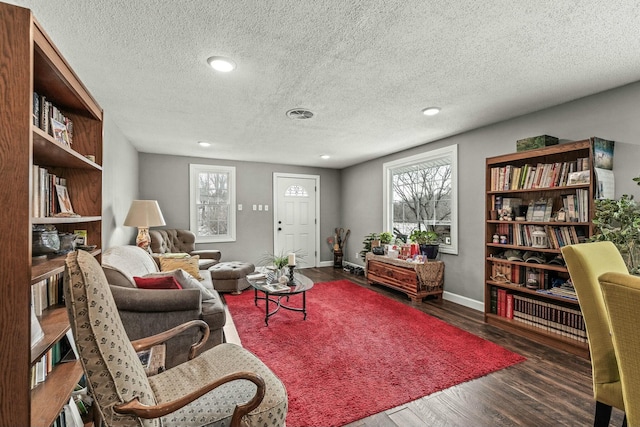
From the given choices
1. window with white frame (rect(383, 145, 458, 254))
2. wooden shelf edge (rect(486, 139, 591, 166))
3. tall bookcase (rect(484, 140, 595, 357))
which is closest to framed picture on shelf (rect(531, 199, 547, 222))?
tall bookcase (rect(484, 140, 595, 357))

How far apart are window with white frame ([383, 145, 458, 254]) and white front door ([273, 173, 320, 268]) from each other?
5.92 ft

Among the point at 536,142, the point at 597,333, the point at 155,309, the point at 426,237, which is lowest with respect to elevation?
the point at 155,309

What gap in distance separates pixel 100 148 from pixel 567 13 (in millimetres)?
2813

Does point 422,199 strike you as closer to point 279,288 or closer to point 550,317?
point 550,317

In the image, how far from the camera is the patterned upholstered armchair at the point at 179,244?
4.48m

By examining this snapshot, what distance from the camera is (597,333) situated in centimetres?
142

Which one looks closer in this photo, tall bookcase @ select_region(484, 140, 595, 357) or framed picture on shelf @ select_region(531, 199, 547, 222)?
tall bookcase @ select_region(484, 140, 595, 357)

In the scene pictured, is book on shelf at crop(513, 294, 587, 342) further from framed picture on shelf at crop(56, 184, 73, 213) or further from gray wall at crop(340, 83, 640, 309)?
framed picture on shelf at crop(56, 184, 73, 213)

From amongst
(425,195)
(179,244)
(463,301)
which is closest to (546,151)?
(425,195)

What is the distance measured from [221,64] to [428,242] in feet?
11.4

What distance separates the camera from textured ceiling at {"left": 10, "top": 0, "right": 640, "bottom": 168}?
157 centimetres

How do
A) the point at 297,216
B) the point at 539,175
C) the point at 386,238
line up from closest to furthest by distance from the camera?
the point at 539,175
the point at 386,238
the point at 297,216

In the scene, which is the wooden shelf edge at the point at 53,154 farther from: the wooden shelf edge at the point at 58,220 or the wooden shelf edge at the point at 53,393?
the wooden shelf edge at the point at 53,393

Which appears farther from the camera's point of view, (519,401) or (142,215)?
(142,215)
